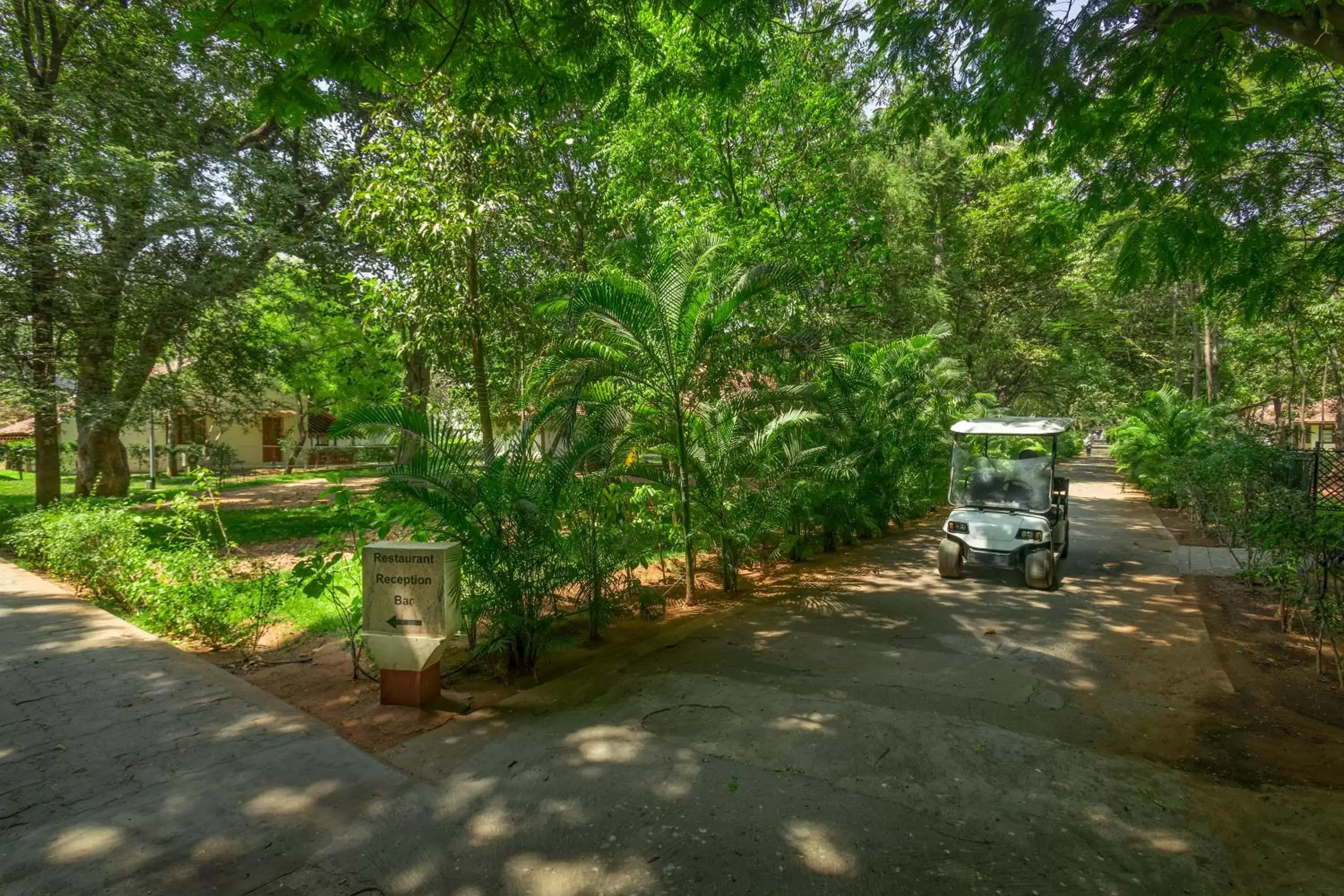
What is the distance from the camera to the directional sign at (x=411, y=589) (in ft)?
14.6

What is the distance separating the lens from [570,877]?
280cm

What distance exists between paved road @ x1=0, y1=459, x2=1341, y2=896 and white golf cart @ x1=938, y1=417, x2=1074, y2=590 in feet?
6.71

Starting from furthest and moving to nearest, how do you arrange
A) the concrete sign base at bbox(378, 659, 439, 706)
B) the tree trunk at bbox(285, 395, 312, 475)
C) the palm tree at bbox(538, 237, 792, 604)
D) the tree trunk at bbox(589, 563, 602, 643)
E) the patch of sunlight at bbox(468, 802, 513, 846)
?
the tree trunk at bbox(285, 395, 312, 475), the palm tree at bbox(538, 237, 792, 604), the tree trunk at bbox(589, 563, 602, 643), the concrete sign base at bbox(378, 659, 439, 706), the patch of sunlight at bbox(468, 802, 513, 846)

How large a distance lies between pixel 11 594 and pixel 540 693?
7114 millimetres

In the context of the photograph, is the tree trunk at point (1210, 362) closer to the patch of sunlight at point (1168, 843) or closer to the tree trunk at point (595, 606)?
the patch of sunlight at point (1168, 843)

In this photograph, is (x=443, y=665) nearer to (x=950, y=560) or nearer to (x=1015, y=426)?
(x=950, y=560)

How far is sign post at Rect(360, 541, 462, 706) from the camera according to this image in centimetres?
446

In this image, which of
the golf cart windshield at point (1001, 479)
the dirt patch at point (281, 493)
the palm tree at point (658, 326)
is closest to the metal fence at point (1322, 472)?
the golf cart windshield at point (1001, 479)

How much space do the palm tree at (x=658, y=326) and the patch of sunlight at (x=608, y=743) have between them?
318 cm

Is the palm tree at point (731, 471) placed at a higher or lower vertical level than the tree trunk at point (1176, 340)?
lower

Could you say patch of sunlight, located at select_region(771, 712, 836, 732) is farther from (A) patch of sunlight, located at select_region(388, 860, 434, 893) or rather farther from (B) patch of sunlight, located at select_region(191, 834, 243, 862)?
(B) patch of sunlight, located at select_region(191, 834, 243, 862)

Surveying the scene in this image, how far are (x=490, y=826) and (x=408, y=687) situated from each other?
1804 millimetres

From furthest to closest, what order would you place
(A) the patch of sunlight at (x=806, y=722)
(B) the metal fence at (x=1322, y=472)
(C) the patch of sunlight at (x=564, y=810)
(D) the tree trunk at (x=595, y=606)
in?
Result: 1. (B) the metal fence at (x=1322, y=472)
2. (D) the tree trunk at (x=595, y=606)
3. (A) the patch of sunlight at (x=806, y=722)
4. (C) the patch of sunlight at (x=564, y=810)

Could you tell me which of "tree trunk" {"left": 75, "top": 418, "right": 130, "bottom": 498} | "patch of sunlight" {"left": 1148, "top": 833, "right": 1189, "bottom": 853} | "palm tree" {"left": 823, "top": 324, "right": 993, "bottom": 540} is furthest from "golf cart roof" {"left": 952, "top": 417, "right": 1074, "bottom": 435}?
"tree trunk" {"left": 75, "top": 418, "right": 130, "bottom": 498}
